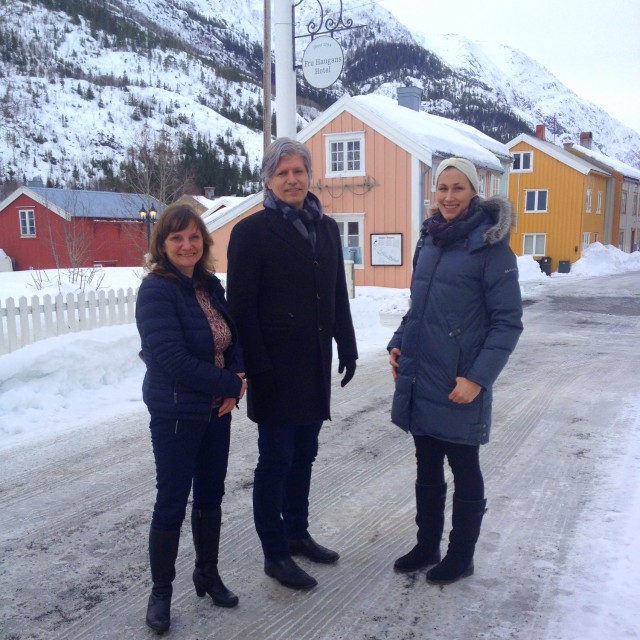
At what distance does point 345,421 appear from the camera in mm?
5809

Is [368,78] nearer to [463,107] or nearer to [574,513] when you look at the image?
[463,107]

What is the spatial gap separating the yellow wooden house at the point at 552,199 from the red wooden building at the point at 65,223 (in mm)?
22024

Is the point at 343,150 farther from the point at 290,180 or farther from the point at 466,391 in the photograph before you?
the point at 466,391

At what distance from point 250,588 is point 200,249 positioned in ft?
5.29

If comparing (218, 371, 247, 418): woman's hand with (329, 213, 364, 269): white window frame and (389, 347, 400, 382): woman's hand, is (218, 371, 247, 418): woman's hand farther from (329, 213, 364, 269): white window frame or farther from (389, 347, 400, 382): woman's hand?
(329, 213, 364, 269): white window frame

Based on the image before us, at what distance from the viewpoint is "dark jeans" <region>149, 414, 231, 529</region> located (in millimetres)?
2711

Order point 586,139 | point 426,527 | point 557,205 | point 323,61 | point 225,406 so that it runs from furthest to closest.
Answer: point 586,139 → point 557,205 → point 323,61 → point 426,527 → point 225,406

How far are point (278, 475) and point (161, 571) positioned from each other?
659 millimetres

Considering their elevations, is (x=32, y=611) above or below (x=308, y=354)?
below

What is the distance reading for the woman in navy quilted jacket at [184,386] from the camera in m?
2.66

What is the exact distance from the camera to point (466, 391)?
2887 millimetres

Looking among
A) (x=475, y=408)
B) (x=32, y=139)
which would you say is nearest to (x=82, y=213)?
(x=475, y=408)

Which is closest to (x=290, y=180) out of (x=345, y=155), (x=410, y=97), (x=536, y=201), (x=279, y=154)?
(x=279, y=154)

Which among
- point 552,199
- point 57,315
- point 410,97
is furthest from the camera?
point 552,199
